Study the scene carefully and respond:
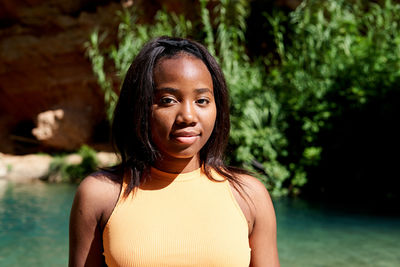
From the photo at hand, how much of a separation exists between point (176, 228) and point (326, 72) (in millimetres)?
5809

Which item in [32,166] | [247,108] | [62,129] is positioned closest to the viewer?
[247,108]

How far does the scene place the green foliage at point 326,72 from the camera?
20.5ft

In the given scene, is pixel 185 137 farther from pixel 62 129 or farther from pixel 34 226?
pixel 62 129

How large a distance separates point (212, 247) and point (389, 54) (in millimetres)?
5834

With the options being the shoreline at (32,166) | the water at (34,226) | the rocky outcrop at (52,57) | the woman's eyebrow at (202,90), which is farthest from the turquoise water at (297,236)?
the rocky outcrop at (52,57)

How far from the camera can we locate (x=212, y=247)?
114 cm

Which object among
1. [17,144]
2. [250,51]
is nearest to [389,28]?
[250,51]

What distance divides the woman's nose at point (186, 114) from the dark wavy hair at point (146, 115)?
0.09 m

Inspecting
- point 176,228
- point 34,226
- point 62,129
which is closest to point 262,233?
point 176,228

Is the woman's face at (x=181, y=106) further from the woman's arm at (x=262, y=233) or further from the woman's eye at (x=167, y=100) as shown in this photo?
the woman's arm at (x=262, y=233)

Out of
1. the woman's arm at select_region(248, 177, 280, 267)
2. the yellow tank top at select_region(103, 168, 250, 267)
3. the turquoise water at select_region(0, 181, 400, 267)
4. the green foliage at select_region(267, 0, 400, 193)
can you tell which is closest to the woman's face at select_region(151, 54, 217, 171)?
the yellow tank top at select_region(103, 168, 250, 267)

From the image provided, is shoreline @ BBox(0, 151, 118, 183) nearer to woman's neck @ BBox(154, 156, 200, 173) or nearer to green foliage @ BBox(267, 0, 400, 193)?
green foliage @ BBox(267, 0, 400, 193)

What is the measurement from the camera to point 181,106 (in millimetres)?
1208

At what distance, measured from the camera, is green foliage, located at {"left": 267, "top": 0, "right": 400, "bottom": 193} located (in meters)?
6.24
